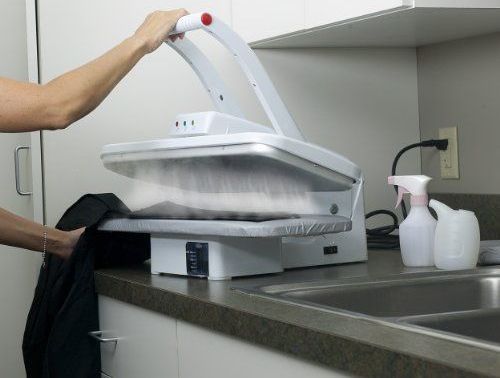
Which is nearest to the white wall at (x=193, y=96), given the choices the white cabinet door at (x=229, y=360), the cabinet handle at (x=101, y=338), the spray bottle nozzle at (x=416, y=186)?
the cabinet handle at (x=101, y=338)

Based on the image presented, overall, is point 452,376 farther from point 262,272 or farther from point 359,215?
point 359,215

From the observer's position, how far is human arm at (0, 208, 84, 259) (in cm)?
194

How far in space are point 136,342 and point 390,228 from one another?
2.52 feet

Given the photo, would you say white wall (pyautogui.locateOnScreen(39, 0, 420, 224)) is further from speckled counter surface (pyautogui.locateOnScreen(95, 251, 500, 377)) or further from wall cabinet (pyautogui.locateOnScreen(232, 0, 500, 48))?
speckled counter surface (pyautogui.locateOnScreen(95, 251, 500, 377))

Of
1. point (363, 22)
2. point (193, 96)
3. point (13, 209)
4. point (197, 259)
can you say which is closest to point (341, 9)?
point (363, 22)

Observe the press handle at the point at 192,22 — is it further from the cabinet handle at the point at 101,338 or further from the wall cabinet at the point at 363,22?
the cabinet handle at the point at 101,338

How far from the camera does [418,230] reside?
1.73 metres

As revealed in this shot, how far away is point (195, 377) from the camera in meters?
1.47

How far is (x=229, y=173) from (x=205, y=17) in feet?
0.94

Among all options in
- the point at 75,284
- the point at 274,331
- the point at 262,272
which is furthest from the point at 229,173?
the point at 274,331

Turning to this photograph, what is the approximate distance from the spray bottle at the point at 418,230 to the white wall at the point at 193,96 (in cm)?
64

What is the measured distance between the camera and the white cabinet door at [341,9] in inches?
70.8

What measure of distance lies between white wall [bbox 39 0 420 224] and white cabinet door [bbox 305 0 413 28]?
28 centimetres

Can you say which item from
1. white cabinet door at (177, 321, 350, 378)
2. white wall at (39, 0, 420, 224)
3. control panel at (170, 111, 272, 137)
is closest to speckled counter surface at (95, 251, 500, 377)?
white cabinet door at (177, 321, 350, 378)
